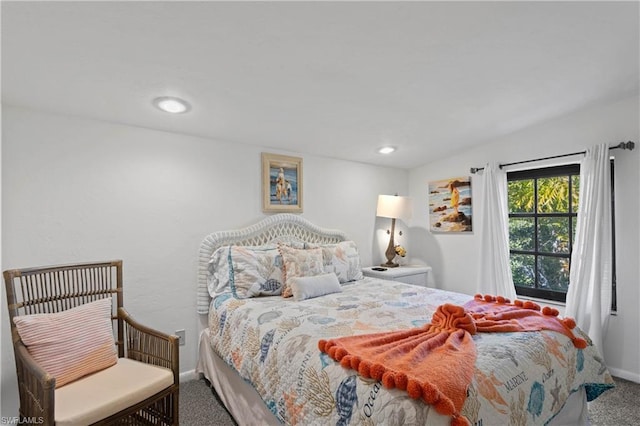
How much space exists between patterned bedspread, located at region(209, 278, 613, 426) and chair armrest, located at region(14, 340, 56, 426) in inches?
35.2

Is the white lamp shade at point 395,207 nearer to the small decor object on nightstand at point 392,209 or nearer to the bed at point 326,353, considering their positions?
the small decor object on nightstand at point 392,209

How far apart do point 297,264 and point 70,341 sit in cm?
151

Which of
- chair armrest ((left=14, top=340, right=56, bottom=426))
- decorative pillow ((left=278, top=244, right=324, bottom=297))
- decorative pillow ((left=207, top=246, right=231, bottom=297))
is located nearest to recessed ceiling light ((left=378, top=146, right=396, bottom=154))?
decorative pillow ((left=278, top=244, right=324, bottom=297))

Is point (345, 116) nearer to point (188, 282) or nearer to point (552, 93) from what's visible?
point (552, 93)

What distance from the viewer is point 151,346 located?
1.94 metres

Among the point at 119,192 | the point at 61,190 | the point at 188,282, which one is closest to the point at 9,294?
the point at 61,190

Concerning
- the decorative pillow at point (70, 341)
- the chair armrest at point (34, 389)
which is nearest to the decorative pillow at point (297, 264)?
the decorative pillow at point (70, 341)

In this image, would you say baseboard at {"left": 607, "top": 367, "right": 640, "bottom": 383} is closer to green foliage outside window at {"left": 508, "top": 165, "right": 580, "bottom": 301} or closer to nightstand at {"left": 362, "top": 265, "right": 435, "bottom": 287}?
green foliage outside window at {"left": 508, "top": 165, "right": 580, "bottom": 301}

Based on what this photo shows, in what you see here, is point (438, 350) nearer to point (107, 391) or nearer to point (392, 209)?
point (107, 391)

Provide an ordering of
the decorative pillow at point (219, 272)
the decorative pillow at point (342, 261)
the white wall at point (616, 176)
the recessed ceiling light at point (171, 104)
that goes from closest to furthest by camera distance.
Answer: the recessed ceiling light at point (171, 104)
the decorative pillow at point (219, 272)
the white wall at point (616, 176)
the decorative pillow at point (342, 261)

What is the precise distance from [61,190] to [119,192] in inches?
13.3

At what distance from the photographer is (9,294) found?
1.71 metres

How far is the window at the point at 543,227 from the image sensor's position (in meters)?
3.16

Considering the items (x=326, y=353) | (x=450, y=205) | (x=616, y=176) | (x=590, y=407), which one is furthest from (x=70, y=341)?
(x=616, y=176)
